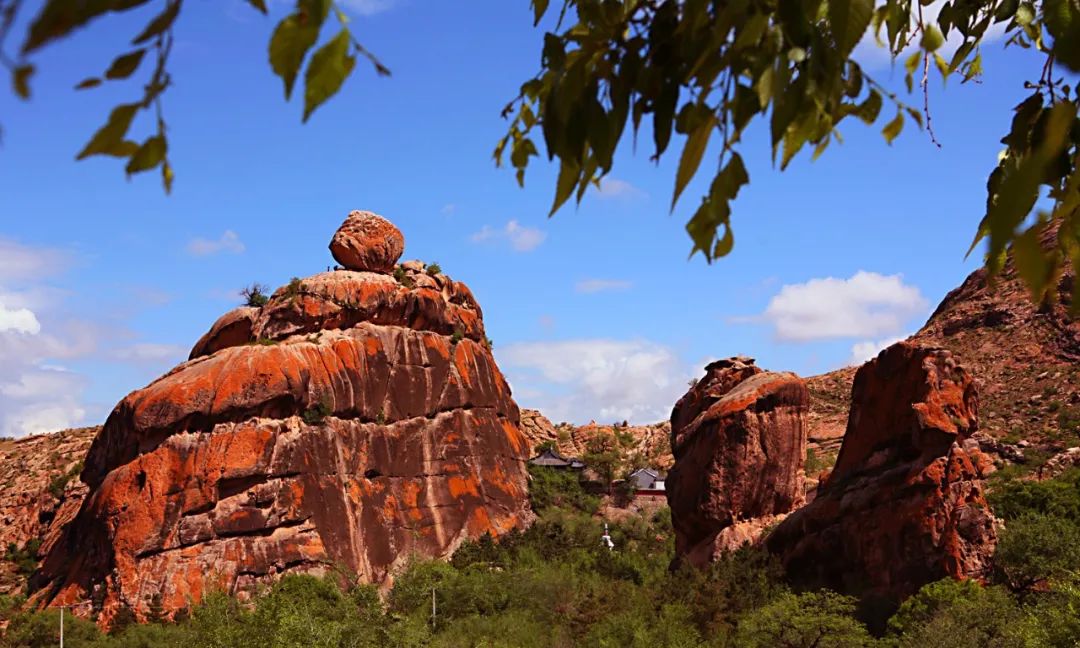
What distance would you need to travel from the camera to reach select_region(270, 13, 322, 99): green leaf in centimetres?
184

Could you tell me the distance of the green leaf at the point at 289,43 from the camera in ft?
6.03

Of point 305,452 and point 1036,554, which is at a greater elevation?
point 305,452

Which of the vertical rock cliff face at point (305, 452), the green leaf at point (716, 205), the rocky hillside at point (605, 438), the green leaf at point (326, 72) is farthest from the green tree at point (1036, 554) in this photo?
A: the rocky hillside at point (605, 438)

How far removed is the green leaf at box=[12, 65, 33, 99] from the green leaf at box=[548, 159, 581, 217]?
112 cm

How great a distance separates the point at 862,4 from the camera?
2.14 metres

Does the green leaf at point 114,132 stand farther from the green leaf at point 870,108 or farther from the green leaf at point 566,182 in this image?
the green leaf at point 870,108

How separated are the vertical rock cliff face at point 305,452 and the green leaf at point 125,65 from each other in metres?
29.2

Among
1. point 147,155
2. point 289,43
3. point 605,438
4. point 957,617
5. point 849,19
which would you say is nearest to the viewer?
point 289,43

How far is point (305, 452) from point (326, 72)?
105ft

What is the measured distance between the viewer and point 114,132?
6.44 feet

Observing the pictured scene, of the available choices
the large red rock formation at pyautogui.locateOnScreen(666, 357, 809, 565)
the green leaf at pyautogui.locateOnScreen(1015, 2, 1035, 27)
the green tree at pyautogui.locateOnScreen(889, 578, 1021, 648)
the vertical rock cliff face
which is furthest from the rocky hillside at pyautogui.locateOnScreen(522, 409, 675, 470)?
the green leaf at pyautogui.locateOnScreen(1015, 2, 1035, 27)

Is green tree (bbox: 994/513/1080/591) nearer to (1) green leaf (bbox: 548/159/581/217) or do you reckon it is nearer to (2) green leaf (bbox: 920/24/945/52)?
(2) green leaf (bbox: 920/24/945/52)

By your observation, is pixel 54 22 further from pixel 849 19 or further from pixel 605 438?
pixel 605 438

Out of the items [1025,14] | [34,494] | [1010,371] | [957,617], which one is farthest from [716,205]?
[34,494]
